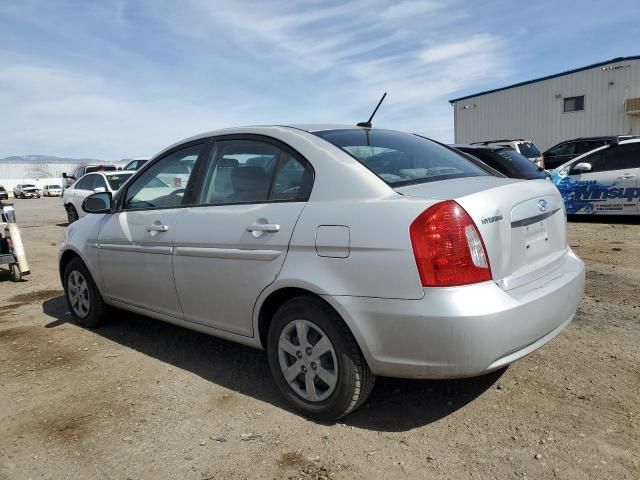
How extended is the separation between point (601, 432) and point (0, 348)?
14.5 ft

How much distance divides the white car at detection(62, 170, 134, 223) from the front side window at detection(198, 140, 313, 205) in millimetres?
10069

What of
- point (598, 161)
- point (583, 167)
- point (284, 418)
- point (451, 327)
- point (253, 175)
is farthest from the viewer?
point (598, 161)

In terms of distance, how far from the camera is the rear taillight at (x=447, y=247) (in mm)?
2479

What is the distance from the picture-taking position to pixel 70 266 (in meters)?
4.94

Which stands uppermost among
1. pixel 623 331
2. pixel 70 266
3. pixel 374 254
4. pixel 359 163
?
pixel 359 163

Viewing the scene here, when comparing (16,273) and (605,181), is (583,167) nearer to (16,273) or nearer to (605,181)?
(605,181)

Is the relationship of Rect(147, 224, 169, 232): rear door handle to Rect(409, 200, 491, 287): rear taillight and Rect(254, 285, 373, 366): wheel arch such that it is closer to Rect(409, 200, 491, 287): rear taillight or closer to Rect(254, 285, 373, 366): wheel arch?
Rect(254, 285, 373, 366): wheel arch

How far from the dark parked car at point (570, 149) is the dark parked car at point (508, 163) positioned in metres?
8.01

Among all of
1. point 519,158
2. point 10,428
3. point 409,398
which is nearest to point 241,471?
point 409,398

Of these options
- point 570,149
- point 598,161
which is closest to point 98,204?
point 598,161

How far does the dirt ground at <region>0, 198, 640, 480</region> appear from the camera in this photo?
2.59 meters

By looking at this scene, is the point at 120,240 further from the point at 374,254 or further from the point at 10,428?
the point at 374,254

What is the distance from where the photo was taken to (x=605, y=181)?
32.1ft

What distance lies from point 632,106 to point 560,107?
3.27 m
